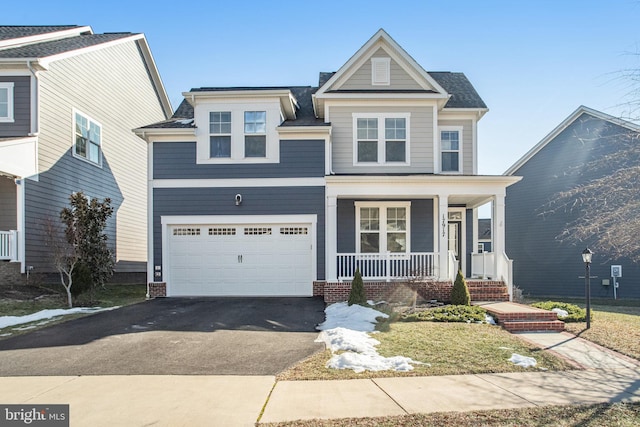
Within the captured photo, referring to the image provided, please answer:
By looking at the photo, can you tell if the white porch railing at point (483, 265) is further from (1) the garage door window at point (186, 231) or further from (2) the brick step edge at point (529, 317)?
(1) the garage door window at point (186, 231)

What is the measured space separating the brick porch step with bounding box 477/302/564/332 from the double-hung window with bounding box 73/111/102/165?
1510cm

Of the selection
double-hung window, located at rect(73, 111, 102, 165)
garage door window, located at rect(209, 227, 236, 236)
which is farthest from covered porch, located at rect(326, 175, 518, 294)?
double-hung window, located at rect(73, 111, 102, 165)

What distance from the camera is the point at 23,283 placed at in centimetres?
1422

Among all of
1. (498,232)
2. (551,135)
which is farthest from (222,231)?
(551,135)

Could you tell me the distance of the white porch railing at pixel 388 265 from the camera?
46.8 ft

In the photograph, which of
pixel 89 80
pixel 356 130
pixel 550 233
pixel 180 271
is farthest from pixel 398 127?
pixel 89 80

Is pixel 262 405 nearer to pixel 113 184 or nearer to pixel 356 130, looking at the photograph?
pixel 356 130

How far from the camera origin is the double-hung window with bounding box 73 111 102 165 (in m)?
17.1

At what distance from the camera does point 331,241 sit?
14.1 m

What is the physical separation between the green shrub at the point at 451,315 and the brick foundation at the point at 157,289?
7.90m

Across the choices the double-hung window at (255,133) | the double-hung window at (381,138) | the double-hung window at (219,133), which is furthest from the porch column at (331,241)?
the double-hung window at (219,133)

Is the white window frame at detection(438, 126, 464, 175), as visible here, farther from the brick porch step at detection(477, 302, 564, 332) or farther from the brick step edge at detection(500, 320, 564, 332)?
the brick step edge at detection(500, 320, 564, 332)

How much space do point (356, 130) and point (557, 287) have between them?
11.9 metres

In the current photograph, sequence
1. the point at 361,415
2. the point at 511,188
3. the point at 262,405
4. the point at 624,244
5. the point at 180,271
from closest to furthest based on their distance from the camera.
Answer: the point at 361,415, the point at 262,405, the point at 624,244, the point at 180,271, the point at 511,188
